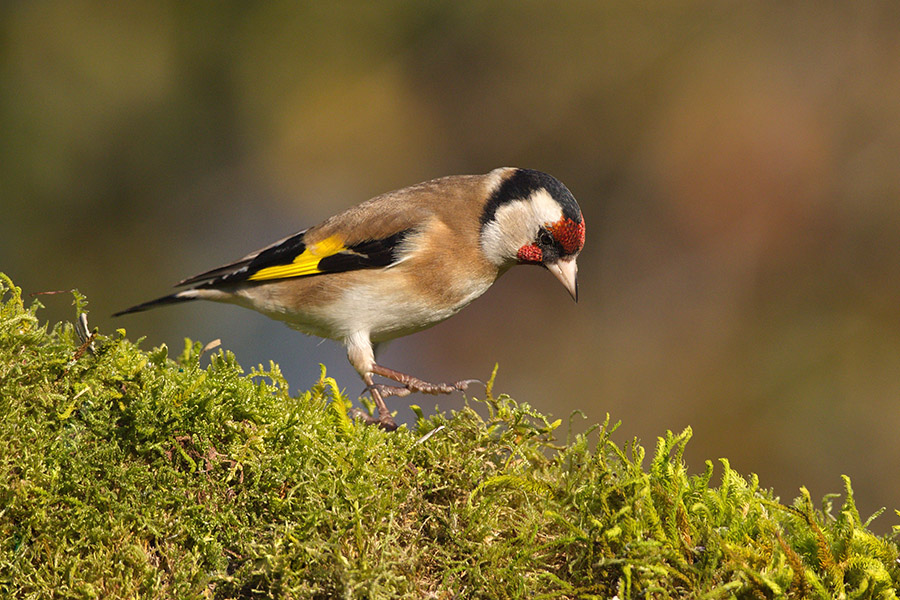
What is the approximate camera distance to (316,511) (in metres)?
1.71

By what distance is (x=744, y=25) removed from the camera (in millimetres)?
7086

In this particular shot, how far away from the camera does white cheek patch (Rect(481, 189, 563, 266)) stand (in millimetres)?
3906

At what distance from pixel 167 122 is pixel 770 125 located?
5848 millimetres

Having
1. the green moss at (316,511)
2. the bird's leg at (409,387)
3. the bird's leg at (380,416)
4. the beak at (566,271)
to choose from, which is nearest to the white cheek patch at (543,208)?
the beak at (566,271)

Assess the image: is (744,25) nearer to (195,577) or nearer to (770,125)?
(770,125)

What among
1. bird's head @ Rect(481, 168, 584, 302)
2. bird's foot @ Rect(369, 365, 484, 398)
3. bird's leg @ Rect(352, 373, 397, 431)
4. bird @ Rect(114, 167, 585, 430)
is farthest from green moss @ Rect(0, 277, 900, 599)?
bird's head @ Rect(481, 168, 584, 302)

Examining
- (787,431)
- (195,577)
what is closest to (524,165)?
(787,431)

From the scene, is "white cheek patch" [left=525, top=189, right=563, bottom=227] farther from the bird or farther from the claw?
the claw

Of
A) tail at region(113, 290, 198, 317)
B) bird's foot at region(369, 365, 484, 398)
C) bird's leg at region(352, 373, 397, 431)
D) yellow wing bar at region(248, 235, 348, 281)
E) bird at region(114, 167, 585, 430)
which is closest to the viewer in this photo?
bird's leg at region(352, 373, 397, 431)

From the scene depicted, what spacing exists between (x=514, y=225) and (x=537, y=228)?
134 millimetres

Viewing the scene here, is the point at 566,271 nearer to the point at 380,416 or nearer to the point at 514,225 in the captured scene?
the point at 514,225

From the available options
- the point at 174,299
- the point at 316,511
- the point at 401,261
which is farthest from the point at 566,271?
the point at 316,511

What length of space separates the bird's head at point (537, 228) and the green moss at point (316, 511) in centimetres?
198

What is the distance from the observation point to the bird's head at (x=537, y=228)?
3.87 meters
